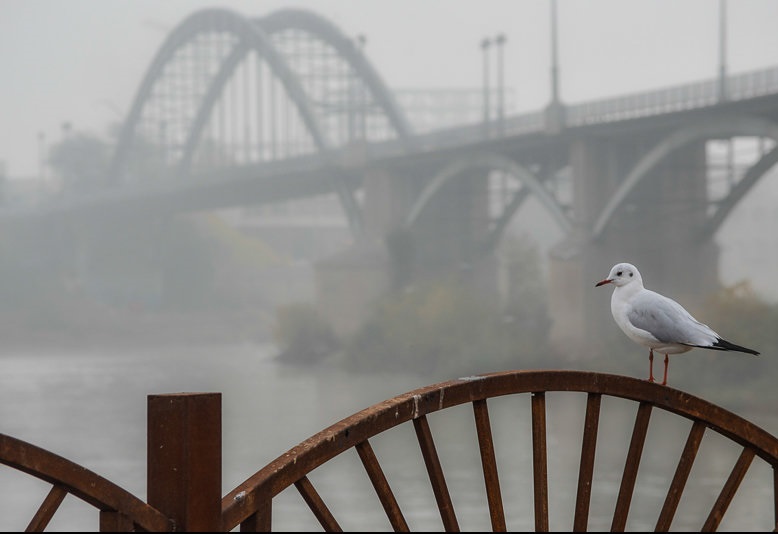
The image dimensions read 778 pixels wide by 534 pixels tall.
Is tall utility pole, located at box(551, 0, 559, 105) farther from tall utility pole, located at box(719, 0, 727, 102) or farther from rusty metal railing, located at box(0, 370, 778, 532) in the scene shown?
rusty metal railing, located at box(0, 370, 778, 532)

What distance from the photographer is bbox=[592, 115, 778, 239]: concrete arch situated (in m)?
35.6

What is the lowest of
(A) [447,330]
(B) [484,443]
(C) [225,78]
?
(A) [447,330]

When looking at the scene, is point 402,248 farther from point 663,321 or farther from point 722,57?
point 663,321

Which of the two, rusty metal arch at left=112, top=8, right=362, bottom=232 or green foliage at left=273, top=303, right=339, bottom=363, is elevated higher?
rusty metal arch at left=112, top=8, right=362, bottom=232

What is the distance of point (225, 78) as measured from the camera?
76.3 metres

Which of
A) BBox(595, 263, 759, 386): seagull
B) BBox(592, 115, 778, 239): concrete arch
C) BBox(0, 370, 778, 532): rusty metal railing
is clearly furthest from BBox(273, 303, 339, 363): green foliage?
BBox(0, 370, 778, 532): rusty metal railing

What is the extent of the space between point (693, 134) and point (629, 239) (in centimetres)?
753

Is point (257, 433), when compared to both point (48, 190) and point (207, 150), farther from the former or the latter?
point (48, 190)

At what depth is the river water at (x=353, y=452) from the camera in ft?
112

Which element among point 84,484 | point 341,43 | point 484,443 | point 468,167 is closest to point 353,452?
point 468,167

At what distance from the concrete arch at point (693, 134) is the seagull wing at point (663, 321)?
30924 millimetres

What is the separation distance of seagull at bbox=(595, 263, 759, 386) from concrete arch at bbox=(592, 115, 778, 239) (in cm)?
3086

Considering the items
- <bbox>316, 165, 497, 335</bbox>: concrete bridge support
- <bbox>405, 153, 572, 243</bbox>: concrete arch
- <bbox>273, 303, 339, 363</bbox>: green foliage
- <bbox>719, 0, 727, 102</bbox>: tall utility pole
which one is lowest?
<bbox>273, 303, 339, 363</bbox>: green foliage

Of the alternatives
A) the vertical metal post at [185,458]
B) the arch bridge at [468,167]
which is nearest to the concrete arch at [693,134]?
the arch bridge at [468,167]
